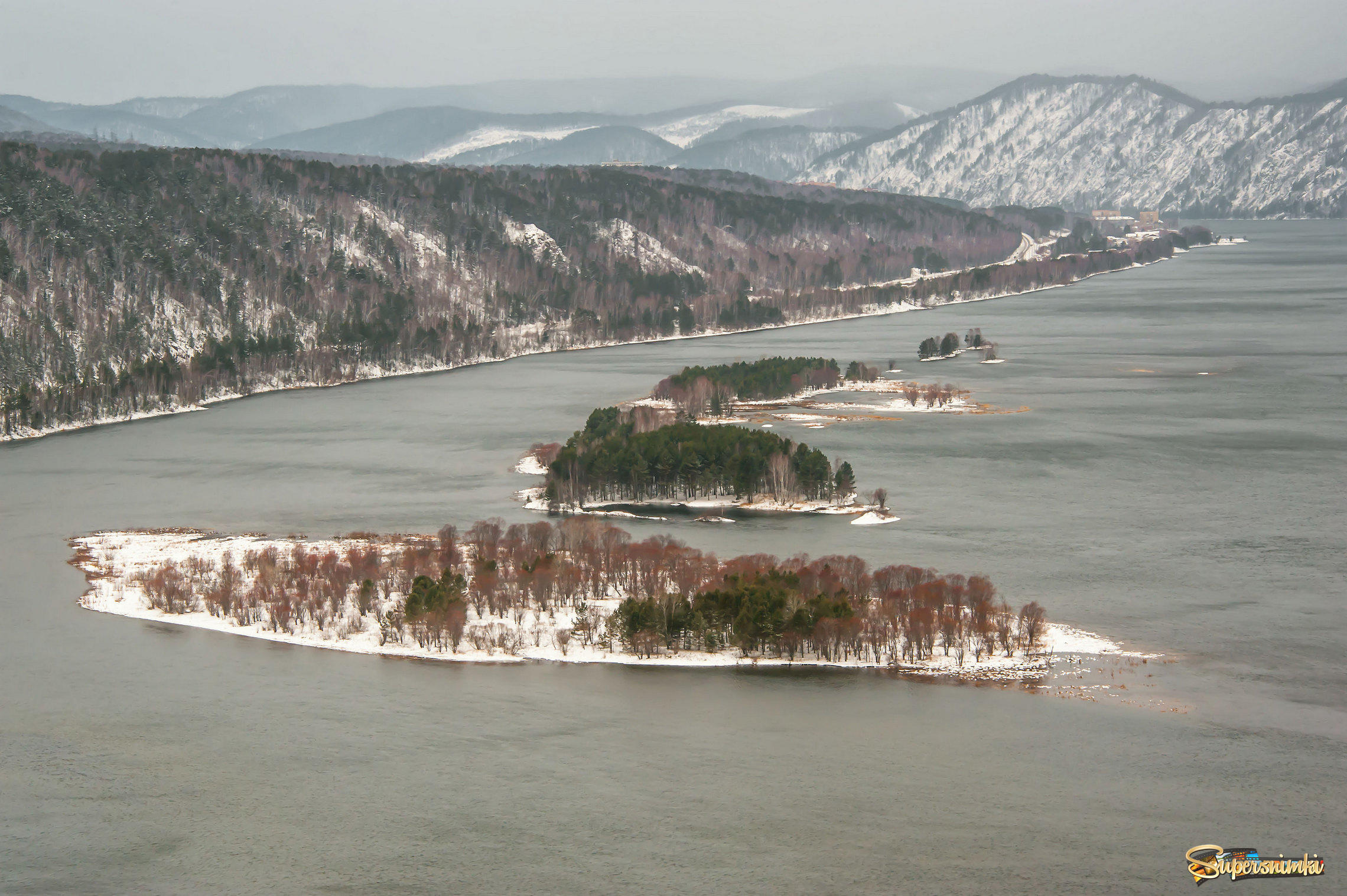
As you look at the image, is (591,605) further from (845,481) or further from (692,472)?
(845,481)

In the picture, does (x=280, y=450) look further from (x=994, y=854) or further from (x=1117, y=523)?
(x=994, y=854)

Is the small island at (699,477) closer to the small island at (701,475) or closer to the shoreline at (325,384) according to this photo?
the small island at (701,475)

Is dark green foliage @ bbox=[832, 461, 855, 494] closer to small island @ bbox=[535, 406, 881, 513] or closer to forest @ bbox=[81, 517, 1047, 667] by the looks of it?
small island @ bbox=[535, 406, 881, 513]

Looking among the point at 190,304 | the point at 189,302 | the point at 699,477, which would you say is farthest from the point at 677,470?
the point at 189,302

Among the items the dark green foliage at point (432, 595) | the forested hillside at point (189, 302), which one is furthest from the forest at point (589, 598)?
the forested hillside at point (189, 302)

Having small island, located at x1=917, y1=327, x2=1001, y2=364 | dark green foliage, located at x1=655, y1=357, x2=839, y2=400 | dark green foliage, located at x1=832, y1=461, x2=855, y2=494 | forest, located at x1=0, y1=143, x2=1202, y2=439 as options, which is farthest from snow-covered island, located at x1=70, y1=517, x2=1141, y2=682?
small island, located at x1=917, y1=327, x2=1001, y2=364

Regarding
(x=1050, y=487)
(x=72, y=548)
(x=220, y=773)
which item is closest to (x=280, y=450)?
(x=72, y=548)
